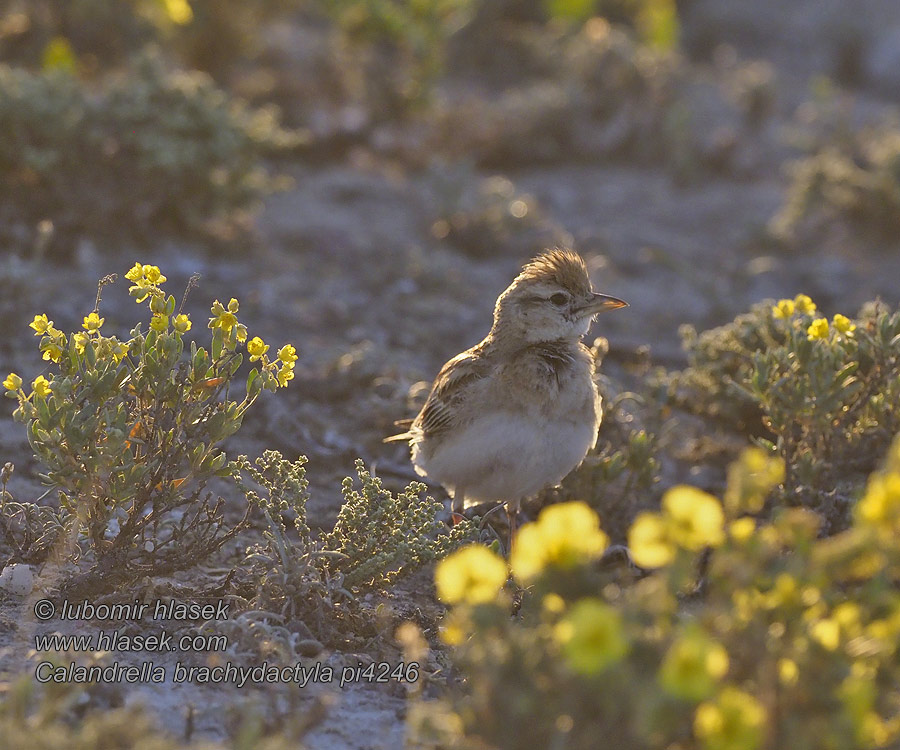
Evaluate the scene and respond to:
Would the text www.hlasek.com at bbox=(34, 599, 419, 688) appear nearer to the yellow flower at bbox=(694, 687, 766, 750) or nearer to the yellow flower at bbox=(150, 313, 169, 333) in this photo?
the yellow flower at bbox=(150, 313, 169, 333)

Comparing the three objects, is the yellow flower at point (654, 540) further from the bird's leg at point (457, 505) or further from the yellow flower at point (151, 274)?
the bird's leg at point (457, 505)

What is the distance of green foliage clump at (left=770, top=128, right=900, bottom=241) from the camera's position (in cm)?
888

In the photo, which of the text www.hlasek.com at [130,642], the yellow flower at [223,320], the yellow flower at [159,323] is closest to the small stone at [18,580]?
the text www.hlasek.com at [130,642]

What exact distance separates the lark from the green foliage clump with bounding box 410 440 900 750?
1938 mm

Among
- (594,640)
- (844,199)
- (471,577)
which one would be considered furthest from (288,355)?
(844,199)

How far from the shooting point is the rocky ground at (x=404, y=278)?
19.6 feet

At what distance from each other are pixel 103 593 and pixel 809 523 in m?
2.56

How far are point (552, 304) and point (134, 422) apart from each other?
76.2 inches

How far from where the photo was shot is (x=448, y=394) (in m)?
4.98

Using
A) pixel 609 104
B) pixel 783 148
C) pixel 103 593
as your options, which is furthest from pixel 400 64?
pixel 103 593

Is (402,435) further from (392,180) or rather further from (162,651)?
(392,180)

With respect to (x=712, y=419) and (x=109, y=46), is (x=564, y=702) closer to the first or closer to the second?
(x=712, y=419)

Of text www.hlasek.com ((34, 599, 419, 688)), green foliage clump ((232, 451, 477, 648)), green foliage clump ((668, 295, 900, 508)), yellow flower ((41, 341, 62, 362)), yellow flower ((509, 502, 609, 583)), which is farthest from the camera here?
green foliage clump ((668, 295, 900, 508))

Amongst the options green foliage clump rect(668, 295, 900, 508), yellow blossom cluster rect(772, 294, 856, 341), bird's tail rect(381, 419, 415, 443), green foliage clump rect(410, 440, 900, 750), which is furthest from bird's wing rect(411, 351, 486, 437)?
green foliage clump rect(410, 440, 900, 750)
